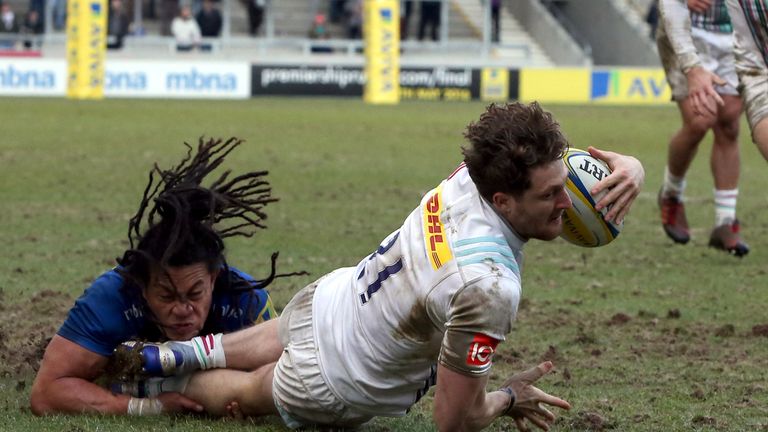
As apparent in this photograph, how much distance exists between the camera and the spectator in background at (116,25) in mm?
34094

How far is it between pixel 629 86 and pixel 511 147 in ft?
106

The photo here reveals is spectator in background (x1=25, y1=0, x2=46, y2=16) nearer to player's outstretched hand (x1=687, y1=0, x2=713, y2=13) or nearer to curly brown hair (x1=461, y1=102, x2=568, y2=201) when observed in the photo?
player's outstretched hand (x1=687, y1=0, x2=713, y2=13)

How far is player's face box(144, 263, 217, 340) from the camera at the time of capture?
16.1ft

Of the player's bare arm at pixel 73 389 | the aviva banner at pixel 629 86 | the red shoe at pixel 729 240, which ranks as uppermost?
the player's bare arm at pixel 73 389

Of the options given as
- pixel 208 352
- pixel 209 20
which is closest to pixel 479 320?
pixel 208 352

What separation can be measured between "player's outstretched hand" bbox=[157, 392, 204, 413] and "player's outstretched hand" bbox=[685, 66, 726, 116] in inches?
170

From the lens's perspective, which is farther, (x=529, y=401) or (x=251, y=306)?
(x=251, y=306)

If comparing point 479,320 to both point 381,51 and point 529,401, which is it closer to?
point 529,401

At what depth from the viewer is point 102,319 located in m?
4.89

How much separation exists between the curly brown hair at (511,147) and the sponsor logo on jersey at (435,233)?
0.67 ft

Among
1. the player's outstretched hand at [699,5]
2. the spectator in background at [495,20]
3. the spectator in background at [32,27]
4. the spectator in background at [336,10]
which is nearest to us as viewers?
the player's outstretched hand at [699,5]

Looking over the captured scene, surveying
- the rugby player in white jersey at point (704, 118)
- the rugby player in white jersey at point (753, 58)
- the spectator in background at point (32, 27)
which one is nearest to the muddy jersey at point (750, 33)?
the rugby player in white jersey at point (753, 58)

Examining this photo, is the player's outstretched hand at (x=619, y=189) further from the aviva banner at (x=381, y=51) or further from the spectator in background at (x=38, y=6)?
the spectator in background at (x=38, y=6)

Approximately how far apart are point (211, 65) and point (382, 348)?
91.8 ft
